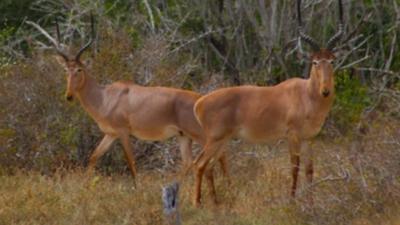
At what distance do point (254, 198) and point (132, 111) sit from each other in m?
2.89

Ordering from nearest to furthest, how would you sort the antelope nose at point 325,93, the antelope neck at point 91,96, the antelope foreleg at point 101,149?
1. the antelope nose at point 325,93
2. the antelope foreleg at point 101,149
3. the antelope neck at point 91,96

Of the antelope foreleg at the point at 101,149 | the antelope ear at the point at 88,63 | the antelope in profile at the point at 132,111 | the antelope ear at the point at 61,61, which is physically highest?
the antelope ear at the point at 61,61

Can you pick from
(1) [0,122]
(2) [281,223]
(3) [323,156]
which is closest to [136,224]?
(2) [281,223]

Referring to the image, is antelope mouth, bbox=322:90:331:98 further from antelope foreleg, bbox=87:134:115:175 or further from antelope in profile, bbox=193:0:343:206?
antelope foreleg, bbox=87:134:115:175

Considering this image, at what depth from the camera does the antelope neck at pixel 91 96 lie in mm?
14812

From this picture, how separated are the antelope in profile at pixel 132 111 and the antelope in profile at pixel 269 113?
0.81 metres

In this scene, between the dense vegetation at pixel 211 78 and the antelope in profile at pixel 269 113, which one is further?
the antelope in profile at pixel 269 113

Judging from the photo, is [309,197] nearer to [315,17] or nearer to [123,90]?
[123,90]

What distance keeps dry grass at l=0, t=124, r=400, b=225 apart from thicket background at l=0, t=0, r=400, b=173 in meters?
1.83

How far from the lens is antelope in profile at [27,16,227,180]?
14094 millimetres

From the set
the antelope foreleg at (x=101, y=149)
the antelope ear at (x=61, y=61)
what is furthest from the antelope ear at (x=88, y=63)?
the antelope foreleg at (x=101, y=149)

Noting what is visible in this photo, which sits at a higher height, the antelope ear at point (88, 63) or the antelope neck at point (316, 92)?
the antelope ear at point (88, 63)

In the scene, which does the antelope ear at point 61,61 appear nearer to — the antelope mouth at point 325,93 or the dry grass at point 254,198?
the dry grass at point 254,198

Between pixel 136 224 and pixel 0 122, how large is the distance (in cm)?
494
